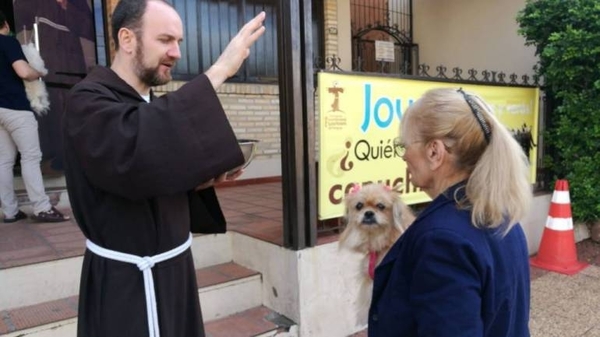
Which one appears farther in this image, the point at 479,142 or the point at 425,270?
the point at 479,142

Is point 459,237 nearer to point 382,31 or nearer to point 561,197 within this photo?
point 561,197

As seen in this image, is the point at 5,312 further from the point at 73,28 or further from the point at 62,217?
the point at 73,28

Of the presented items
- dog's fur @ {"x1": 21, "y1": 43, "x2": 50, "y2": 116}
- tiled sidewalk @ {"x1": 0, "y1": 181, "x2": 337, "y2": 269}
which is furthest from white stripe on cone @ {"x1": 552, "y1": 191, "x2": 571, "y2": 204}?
dog's fur @ {"x1": 21, "y1": 43, "x2": 50, "y2": 116}

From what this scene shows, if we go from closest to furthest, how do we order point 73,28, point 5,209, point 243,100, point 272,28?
1. point 5,209
2. point 73,28
3. point 243,100
4. point 272,28

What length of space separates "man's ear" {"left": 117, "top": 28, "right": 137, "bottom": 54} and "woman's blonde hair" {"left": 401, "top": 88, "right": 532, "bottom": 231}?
908mm

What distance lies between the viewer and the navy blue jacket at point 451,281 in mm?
1205

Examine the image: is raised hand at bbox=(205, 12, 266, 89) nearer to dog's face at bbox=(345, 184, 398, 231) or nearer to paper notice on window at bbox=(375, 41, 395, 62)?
dog's face at bbox=(345, 184, 398, 231)

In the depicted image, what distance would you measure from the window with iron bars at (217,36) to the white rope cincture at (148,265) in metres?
5.03

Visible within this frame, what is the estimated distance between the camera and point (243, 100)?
6.75 meters

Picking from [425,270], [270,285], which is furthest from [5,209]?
[425,270]

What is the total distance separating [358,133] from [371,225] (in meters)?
1.17

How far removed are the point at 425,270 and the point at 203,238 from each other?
2.68 m

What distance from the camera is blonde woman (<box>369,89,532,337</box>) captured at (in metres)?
1.21

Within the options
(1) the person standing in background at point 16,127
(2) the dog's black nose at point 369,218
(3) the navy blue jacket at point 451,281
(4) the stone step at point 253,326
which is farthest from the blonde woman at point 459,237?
(1) the person standing in background at point 16,127
